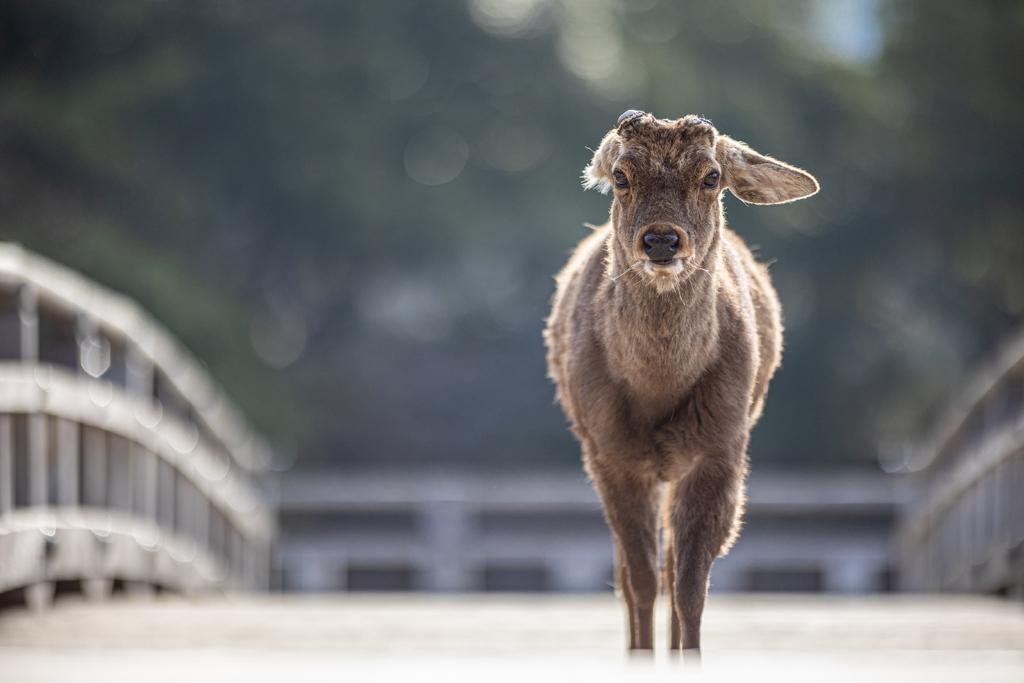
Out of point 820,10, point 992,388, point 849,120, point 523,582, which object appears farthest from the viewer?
point 820,10

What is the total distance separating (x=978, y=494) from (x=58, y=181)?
510 inches

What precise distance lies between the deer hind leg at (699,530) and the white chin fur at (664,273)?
1.89 ft

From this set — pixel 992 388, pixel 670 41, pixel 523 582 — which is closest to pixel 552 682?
pixel 992 388

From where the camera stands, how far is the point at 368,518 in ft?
54.2

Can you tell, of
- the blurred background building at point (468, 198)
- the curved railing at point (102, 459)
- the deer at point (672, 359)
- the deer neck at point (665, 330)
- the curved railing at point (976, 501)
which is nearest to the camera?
the deer at point (672, 359)

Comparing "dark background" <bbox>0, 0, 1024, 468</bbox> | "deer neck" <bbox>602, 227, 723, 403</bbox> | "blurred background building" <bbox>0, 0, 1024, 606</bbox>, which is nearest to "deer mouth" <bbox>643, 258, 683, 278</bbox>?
"deer neck" <bbox>602, 227, 723, 403</bbox>

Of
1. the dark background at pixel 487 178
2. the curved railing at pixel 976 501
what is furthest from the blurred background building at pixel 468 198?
the curved railing at pixel 976 501

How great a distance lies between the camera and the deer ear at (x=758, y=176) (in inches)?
157

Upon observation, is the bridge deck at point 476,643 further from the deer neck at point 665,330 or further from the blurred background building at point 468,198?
the blurred background building at point 468,198

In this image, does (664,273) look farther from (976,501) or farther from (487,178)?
(487,178)

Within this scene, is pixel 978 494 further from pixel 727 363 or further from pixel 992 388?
pixel 727 363

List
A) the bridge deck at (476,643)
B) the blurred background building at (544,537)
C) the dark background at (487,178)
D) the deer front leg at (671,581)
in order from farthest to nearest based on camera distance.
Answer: the dark background at (487,178), the blurred background building at (544,537), the deer front leg at (671,581), the bridge deck at (476,643)

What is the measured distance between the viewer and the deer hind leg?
12.0 ft

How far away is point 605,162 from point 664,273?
0.56 m
